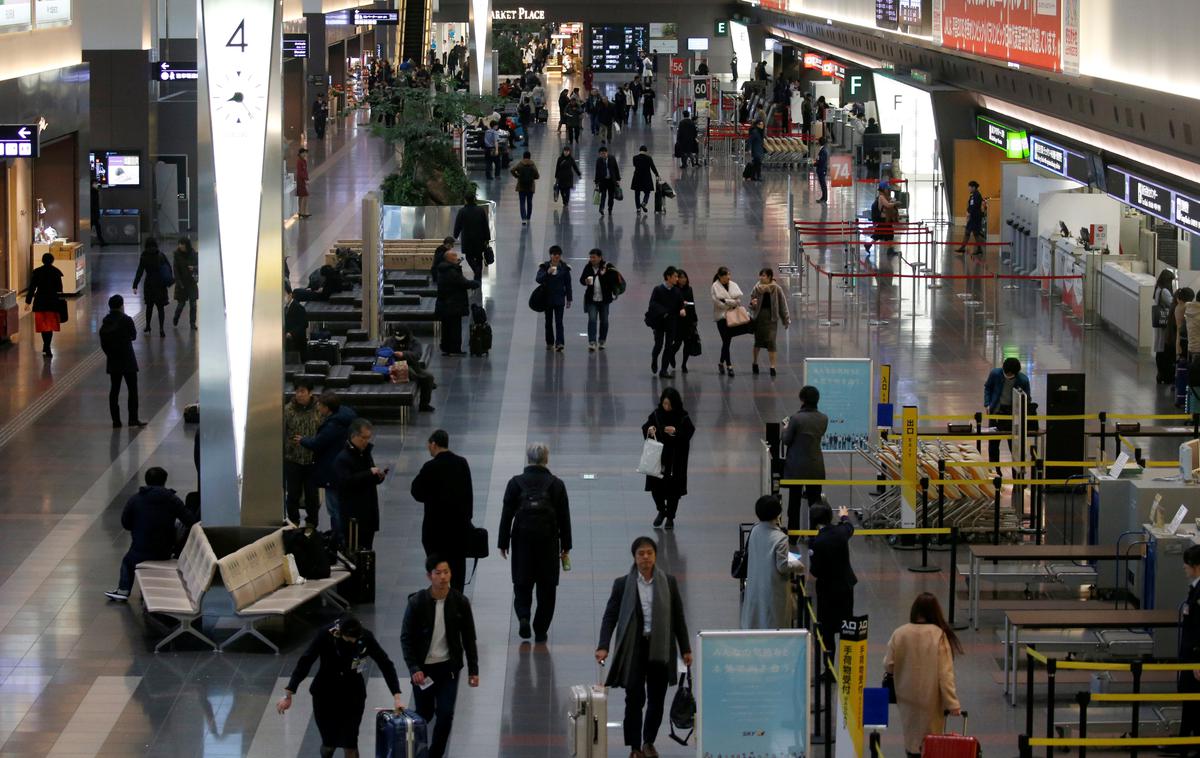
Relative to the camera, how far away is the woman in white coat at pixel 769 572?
1095 centimetres

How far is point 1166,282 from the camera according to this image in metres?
21.9

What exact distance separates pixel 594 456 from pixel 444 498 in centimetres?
538

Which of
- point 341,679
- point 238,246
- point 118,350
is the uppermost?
point 238,246

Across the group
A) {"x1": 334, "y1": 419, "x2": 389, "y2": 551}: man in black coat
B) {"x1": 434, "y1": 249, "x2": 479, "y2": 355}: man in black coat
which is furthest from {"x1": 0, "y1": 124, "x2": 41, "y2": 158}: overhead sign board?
{"x1": 334, "y1": 419, "x2": 389, "y2": 551}: man in black coat

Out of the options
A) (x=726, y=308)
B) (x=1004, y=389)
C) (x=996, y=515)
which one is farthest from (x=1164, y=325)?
(x=996, y=515)

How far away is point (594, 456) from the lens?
17656mm

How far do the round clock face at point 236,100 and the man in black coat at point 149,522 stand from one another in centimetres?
259

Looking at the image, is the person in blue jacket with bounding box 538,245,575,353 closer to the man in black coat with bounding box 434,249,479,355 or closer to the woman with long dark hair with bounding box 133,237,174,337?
the man in black coat with bounding box 434,249,479,355

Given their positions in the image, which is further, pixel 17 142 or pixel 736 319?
pixel 17 142

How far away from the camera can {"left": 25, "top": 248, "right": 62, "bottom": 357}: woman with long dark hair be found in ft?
72.0

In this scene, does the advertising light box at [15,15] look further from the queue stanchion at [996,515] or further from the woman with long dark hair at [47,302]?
the queue stanchion at [996,515]

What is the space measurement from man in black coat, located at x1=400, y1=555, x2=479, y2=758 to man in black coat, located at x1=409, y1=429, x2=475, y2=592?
2.20 m

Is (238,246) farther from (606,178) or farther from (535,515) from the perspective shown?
(606,178)

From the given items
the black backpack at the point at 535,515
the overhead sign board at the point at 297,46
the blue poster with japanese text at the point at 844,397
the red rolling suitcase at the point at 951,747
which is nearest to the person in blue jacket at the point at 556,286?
the blue poster with japanese text at the point at 844,397
